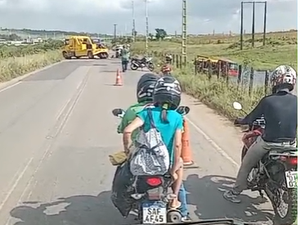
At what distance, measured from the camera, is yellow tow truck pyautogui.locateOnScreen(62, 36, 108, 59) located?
6334 centimetres

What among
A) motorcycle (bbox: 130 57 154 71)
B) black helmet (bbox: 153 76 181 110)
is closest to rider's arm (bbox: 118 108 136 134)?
black helmet (bbox: 153 76 181 110)

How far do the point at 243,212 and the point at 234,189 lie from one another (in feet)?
1.44

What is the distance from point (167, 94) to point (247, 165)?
5.18 feet

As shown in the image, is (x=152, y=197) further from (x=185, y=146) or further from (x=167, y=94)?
(x=185, y=146)

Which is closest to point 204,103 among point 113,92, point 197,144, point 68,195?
point 113,92

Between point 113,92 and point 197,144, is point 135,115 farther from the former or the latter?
point 113,92

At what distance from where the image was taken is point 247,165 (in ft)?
20.0


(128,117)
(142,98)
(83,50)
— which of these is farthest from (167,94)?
(83,50)

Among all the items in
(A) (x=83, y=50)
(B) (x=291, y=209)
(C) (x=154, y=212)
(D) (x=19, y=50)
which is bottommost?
(A) (x=83, y=50)

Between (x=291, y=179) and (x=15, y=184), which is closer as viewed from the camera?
(x=291, y=179)

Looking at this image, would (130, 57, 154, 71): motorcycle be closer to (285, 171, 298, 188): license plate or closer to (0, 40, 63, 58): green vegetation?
(0, 40, 63, 58): green vegetation

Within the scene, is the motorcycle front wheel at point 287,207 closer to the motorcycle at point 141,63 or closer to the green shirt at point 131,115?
the green shirt at point 131,115

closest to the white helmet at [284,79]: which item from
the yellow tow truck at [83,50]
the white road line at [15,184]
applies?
the white road line at [15,184]

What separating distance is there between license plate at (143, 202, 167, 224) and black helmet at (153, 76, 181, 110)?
2.63ft
